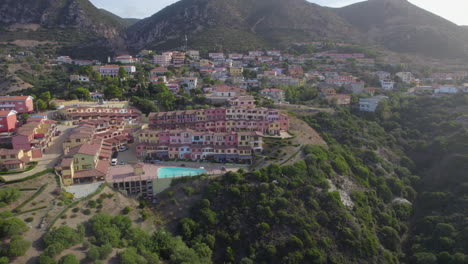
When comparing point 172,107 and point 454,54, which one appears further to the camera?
point 454,54

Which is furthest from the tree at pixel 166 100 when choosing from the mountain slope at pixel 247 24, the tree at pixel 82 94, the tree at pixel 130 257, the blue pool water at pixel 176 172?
the mountain slope at pixel 247 24

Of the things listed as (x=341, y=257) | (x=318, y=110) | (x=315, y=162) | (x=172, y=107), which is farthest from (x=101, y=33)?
(x=341, y=257)

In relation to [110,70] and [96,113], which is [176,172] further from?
[110,70]

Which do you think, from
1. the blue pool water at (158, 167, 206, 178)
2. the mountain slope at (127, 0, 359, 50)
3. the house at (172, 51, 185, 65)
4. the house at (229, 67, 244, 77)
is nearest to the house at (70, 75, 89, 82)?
the house at (172, 51, 185, 65)

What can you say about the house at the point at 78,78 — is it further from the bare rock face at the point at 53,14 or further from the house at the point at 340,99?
the bare rock face at the point at 53,14

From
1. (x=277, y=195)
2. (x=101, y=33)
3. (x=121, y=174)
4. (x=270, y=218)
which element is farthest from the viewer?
(x=101, y=33)

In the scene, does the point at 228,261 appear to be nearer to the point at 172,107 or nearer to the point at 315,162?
the point at 315,162

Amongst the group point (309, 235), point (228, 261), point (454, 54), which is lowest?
point (228, 261)
